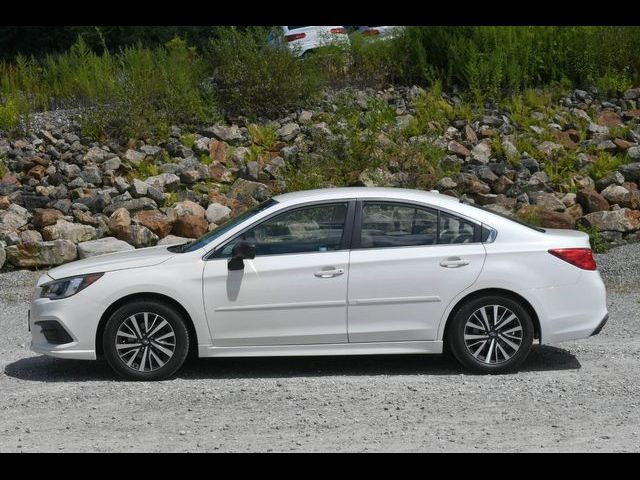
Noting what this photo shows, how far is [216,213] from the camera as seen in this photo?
14.9 metres

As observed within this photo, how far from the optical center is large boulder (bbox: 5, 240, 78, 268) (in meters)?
13.8

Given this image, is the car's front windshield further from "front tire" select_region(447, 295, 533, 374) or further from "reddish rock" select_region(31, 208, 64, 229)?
"reddish rock" select_region(31, 208, 64, 229)

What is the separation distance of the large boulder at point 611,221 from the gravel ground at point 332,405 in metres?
5.07

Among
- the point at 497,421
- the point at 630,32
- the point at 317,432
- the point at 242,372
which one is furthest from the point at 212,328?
the point at 630,32

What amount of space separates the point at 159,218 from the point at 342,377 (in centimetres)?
671

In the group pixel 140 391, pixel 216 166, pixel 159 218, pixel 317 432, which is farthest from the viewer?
pixel 216 166

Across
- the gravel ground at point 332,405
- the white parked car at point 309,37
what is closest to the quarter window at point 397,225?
the gravel ground at point 332,405

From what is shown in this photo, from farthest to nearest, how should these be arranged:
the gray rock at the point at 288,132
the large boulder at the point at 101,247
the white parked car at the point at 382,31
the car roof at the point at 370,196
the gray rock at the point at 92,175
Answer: the white parked car at the point at 382,31
the gray rock at the point at 288,132
the gray rock at the point at 92,175
the large boulder at the point at 101,247
the car roof at the point at 370,196

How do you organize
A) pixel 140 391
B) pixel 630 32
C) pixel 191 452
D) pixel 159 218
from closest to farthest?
pixel 191 452 → pixel 140 391 → pixel 159 218 → pixel 630 32

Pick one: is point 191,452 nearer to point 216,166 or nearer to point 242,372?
point 242,372

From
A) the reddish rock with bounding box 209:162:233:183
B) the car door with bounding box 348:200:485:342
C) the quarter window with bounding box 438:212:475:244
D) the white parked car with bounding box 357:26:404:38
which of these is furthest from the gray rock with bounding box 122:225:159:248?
the white parked car with bounding box 357:26:404:38

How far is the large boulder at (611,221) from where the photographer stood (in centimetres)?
1445

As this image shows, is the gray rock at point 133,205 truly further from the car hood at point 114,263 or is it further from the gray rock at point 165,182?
the car hood at point 114,263

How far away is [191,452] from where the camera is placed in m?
6.39
